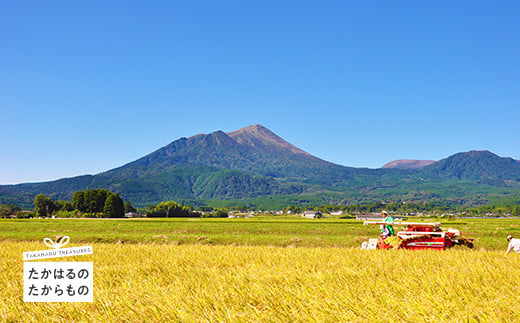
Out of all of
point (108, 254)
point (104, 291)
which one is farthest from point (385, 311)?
point (108, 254)

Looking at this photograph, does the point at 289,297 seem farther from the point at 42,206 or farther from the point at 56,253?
the point at 42,206

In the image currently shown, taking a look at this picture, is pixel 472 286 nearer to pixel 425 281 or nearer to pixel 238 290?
pixel 425 281

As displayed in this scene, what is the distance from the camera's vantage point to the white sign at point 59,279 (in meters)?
5.34

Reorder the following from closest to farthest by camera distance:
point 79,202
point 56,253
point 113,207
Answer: point 56,253 < point 113,207 < point 79,202

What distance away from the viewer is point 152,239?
2970 cm

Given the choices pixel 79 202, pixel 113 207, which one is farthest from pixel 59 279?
pixel 79 202

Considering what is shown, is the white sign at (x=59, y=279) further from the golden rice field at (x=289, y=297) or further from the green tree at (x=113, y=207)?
the green tree at (x=113, y=207)

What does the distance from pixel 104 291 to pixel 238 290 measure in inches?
101

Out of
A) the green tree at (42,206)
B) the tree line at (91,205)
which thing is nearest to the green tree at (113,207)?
the tree line at (91,205)

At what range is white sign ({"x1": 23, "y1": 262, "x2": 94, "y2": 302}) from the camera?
17.5 feet

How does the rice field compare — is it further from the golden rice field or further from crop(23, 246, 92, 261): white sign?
crop(23, 246, 92, 261): white sign

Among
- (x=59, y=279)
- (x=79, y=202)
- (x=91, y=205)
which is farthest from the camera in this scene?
(x=79, y=202)

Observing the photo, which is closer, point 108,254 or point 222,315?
point 222,315

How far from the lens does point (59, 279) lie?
5.39m
